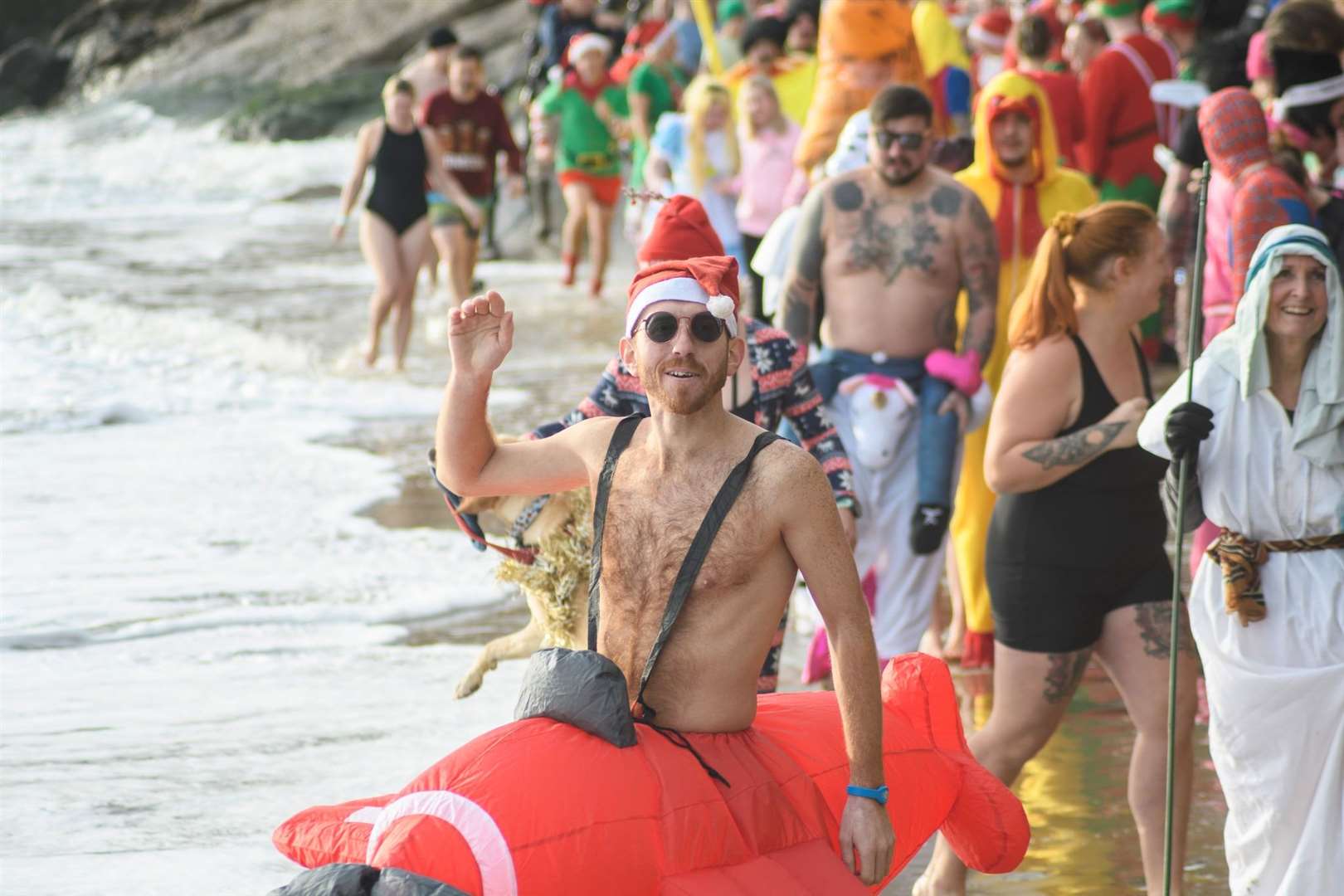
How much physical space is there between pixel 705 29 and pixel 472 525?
11346mm

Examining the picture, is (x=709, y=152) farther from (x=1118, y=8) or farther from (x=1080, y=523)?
(x=1080, y=523)

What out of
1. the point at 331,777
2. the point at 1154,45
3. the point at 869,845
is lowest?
the point at 331,777

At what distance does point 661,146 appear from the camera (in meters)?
12.8

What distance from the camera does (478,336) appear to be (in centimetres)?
362

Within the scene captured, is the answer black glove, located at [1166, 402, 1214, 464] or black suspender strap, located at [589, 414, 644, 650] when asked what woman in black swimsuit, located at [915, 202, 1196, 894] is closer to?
black glove, located at [1166, 402, 1214, 464]

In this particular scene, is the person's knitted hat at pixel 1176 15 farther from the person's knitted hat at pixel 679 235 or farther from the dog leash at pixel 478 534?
the dog leash at pixel 478 534

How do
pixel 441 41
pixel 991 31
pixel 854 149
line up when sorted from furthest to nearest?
pixel 441 41, pixel 991 31, pixel 854 149

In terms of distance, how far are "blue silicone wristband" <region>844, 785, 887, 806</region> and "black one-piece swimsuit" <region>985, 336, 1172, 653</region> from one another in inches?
64.6

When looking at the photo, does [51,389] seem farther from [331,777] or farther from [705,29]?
[331,777]

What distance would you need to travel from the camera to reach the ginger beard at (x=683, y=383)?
3.43 meters

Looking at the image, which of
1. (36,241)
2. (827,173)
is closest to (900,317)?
(827,173)

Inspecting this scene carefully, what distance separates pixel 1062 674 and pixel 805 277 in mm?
2086

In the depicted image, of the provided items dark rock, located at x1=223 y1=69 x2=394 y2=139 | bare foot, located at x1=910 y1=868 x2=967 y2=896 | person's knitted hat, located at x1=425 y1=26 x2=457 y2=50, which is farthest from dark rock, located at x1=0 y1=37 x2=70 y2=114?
bare foot, located at x1=910 y1=868 x2=967 y2=896

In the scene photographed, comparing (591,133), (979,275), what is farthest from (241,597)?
(591,133)
